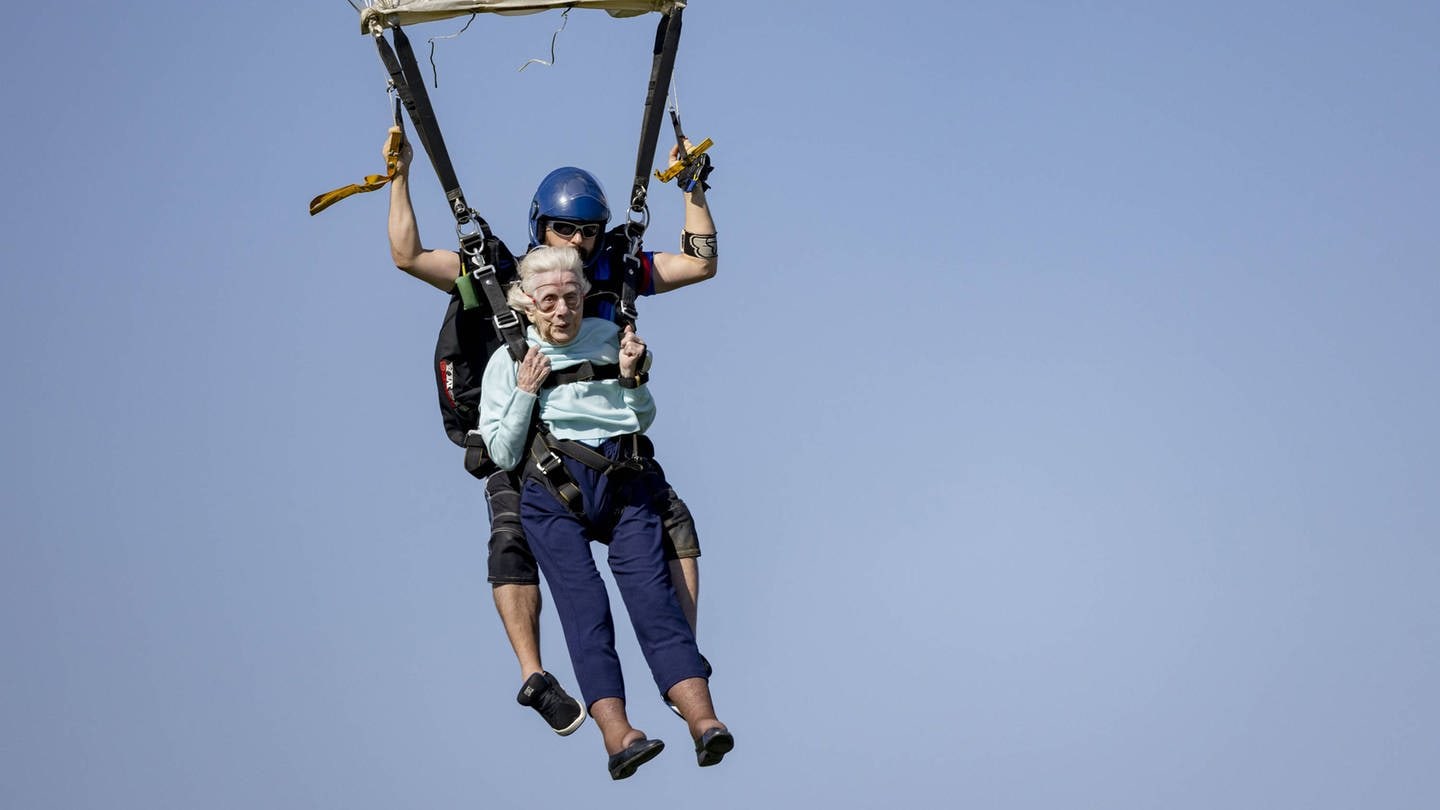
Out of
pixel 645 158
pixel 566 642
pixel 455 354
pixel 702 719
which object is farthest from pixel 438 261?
pixel 702 719

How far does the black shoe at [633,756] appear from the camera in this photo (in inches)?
384

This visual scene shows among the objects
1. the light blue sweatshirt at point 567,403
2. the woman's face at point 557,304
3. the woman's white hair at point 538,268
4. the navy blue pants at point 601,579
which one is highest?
the woman's white hair at point 538,268

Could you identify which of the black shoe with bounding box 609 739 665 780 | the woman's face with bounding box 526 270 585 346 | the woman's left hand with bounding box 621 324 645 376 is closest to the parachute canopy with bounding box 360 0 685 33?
the woman's face with bounding box 526 270 585 346

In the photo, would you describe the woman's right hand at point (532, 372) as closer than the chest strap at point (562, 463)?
Yes

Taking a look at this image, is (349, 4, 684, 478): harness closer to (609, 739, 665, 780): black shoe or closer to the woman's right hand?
the woman's right hand

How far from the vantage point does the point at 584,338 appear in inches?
410

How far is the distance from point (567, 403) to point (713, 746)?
1.94m

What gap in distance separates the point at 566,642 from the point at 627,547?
1.93 feet

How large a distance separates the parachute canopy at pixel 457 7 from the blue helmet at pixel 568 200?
889 millimetres

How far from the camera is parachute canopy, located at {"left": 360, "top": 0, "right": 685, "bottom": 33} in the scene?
10648 mm

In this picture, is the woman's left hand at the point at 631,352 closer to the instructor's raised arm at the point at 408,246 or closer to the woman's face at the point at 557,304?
the woman's face at the point at 557,304

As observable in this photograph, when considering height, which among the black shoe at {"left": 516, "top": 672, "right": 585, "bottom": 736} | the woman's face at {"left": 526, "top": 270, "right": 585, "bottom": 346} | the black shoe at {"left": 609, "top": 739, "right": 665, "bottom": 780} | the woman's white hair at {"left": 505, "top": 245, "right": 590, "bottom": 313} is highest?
the woman's white hair at {"left": 505, "top": 245, "right": 590, "bottom": 313}

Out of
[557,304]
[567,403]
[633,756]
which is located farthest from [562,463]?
[633,756]

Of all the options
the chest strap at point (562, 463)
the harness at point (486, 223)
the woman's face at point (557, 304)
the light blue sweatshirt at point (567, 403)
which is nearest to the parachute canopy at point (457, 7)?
the harness at point (486, 223)
